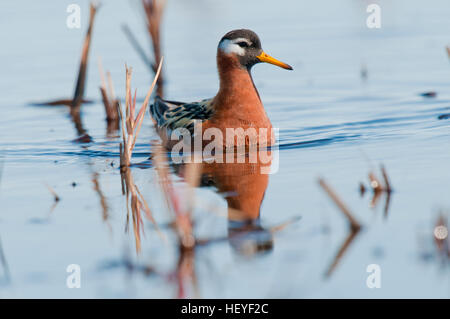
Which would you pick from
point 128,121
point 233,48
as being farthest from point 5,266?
point 233,48

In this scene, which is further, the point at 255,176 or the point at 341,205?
the point at 255,176

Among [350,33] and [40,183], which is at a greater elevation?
[350,33]

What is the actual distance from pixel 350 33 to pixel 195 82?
390 cm

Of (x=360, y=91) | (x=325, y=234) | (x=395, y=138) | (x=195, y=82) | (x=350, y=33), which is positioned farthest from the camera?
(x=350, y=33)

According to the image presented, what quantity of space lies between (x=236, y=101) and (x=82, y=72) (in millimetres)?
3111

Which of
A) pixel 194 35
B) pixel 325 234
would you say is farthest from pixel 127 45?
pixel 325 234

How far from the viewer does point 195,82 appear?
43.5 ft

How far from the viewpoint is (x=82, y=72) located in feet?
38.1

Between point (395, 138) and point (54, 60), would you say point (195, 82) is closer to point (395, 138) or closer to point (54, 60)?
point (54, 60)

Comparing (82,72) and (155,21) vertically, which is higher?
(155,21)

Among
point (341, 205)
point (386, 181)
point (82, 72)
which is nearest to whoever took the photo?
point (341, 205)

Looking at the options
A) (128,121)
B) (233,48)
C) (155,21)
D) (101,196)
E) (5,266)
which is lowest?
(5,266)

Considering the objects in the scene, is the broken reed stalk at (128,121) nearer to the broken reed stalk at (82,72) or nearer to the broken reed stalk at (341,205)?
the broken reed stalk at (341,205)

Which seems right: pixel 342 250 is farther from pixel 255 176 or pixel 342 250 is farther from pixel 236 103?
pixel 236 103
